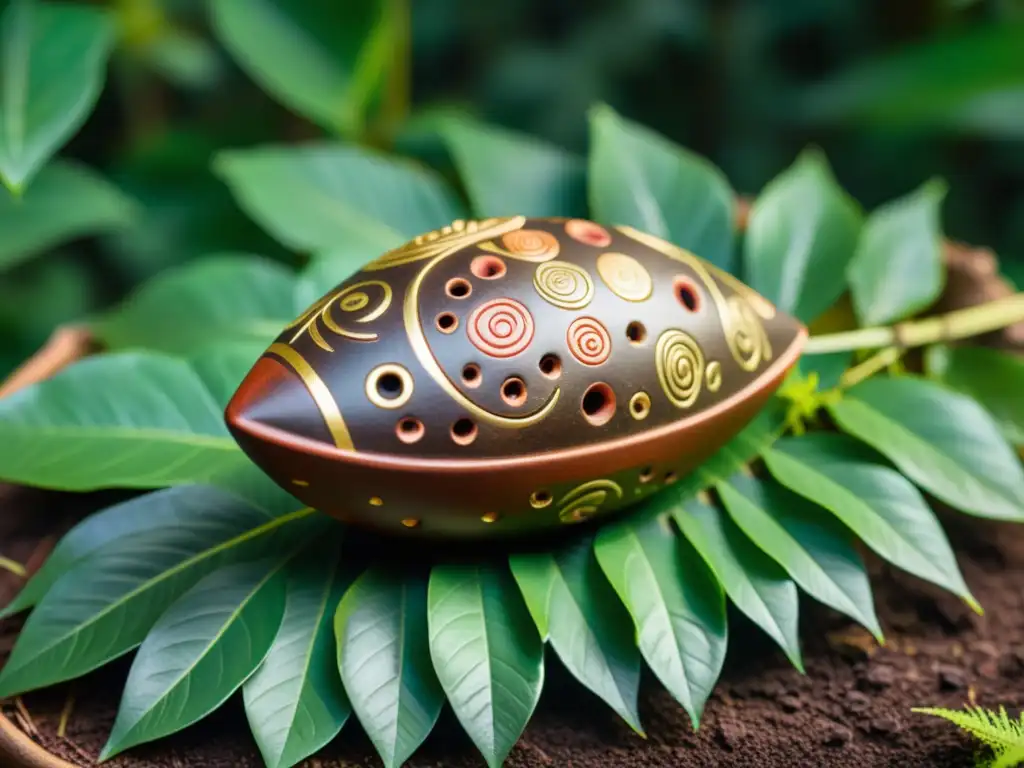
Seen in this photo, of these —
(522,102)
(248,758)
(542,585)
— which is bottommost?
(248,758)

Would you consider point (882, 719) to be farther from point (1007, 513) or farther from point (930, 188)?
point (930, 188)

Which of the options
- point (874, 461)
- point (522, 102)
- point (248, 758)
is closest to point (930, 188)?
point (874, 461)

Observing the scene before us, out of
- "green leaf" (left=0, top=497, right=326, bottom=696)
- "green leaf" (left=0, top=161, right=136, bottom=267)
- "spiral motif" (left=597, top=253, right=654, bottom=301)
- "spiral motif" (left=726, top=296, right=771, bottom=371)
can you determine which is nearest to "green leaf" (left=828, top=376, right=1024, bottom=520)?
"spiral motif" (left=726, top=296, right=771, bottom=371)

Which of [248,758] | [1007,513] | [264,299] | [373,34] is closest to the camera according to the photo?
[248,758]

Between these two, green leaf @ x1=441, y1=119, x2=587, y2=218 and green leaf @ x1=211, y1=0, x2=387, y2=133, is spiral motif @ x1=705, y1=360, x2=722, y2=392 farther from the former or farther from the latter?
green leaf @ x1=211, y1=0, x2=387, y2=133

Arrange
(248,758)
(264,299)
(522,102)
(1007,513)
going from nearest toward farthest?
(248,758), (1007,513), (264,299), (522,102)

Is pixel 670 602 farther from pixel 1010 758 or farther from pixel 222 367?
pixel 222 367
